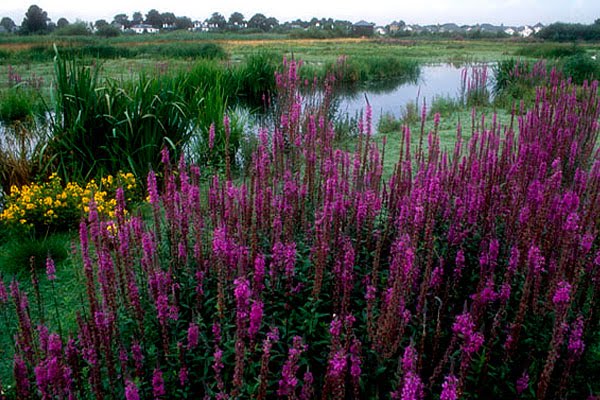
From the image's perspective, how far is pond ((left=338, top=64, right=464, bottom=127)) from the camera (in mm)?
17125

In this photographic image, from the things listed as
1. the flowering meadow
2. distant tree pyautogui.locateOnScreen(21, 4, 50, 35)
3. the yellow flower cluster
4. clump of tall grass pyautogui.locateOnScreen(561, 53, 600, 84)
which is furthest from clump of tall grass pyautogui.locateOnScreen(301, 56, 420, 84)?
distant tree pyautogui.locateOnScreen(21, 4, 50, 35)

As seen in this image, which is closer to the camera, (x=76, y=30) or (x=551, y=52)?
(x=551, y=52)

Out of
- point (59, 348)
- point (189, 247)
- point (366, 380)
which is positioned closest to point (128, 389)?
point (59, 348)

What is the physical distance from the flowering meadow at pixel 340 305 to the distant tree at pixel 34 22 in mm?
81951

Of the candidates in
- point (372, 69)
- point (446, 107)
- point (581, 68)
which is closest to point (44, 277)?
point (446, 107)

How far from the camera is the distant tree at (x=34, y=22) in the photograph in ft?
241

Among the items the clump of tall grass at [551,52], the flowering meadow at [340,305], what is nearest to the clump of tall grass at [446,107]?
the flowering meadow at [340,305]

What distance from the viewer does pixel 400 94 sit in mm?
21844

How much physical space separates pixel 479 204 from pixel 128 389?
9.07 feet

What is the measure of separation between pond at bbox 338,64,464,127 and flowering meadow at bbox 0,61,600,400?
10581mm

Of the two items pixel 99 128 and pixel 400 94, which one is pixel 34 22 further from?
pixel 99 128

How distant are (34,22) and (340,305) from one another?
85.3 metres

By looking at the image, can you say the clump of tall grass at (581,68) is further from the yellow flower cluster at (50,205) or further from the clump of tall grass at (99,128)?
the yellow flower cluster at (50,205)

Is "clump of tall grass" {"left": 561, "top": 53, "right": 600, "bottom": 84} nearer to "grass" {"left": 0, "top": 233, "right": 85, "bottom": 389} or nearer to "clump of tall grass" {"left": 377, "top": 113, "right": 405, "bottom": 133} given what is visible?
"clump of tall grass" {"left": 377, "top": 113, "right": 405, "bottom": 133}
